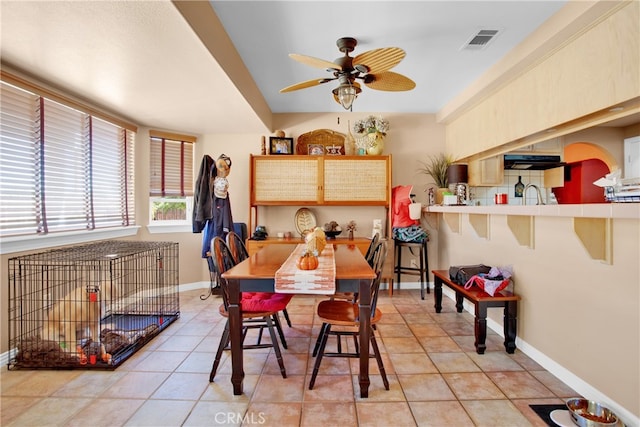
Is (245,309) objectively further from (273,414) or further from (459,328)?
(459,328)

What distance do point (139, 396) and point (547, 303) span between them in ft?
9.35

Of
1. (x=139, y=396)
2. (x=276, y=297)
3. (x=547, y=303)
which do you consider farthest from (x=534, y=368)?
(x=139, y=396)

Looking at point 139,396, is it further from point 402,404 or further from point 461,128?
point 461,128

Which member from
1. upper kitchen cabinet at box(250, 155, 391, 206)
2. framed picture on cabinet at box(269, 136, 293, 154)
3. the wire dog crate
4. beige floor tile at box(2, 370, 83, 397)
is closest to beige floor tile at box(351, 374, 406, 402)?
the wire dog crate

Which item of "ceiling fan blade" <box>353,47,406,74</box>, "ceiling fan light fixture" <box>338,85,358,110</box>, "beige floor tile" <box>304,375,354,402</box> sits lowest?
"beige floor tile" <box>304,375,354,402</box>

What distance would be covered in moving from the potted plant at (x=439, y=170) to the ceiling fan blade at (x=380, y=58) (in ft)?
7.64

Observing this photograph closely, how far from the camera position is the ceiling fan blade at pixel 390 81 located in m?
2.23

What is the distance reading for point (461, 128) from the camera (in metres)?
3.79

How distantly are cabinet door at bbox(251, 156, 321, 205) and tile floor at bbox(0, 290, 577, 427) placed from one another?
1.91 metres

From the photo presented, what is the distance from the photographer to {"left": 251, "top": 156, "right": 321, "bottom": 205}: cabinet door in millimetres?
4035

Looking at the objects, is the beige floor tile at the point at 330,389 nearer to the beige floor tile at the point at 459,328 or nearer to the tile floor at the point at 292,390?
the tile floor at the point at 292,390

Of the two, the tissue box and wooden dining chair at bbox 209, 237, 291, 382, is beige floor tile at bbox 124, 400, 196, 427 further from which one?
the tissue box

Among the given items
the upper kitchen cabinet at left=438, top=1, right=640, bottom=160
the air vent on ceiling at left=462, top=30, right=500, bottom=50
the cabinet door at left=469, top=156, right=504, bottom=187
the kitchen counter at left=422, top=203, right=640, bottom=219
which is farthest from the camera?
the cabinet door at left=469, top=156, right=504, bottom=187

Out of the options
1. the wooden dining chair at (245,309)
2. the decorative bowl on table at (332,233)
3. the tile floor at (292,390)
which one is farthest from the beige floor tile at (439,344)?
the decorative bowl on table at (332,233)
